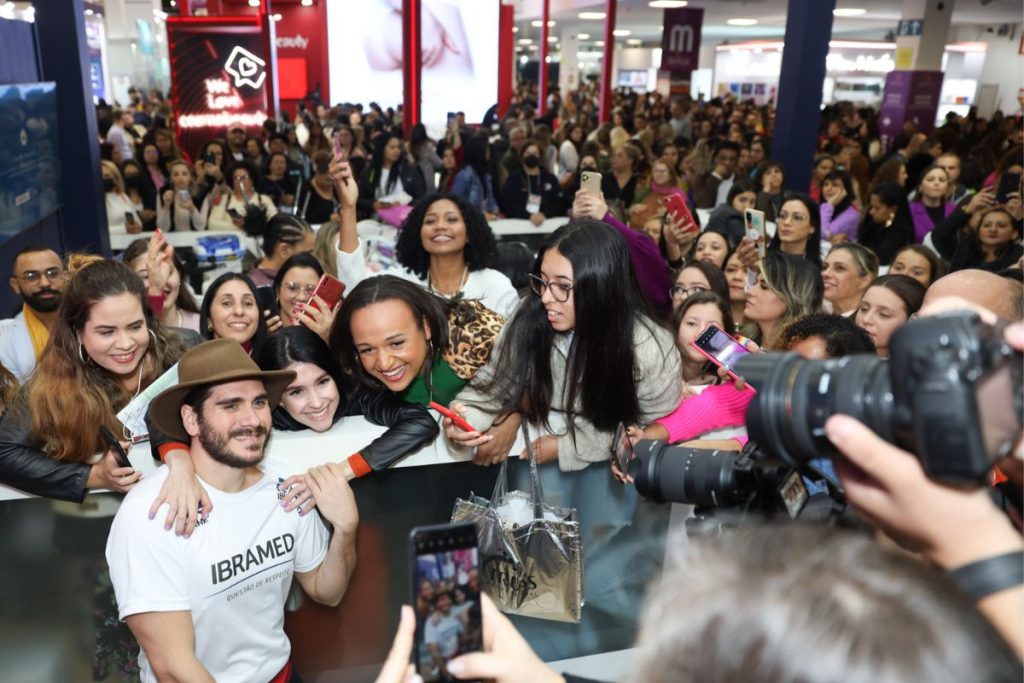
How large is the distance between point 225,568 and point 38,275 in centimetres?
222

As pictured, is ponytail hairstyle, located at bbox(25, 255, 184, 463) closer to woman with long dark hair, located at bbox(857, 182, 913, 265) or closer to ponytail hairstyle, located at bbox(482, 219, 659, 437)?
ponytail hairstyle, located at bbox(482, 219, 659, 437)

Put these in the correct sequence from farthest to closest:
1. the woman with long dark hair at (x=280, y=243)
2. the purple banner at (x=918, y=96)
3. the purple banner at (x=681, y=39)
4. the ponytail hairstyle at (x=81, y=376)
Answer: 1. the purple banner at (x=681, y=39)
2. the purple banner at (x=918, y=96)
3. the woman with long dark hair at (x=280, y=243)
4. the ponytail hairstyle at (x=81, y=376)

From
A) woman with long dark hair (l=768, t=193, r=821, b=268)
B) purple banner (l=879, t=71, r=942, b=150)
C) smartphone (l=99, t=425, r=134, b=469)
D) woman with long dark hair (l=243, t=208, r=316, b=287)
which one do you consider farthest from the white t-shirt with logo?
purple banner (l=879, t=71, r=942, b=150)

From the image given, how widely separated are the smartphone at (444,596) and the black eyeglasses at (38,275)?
3.00m

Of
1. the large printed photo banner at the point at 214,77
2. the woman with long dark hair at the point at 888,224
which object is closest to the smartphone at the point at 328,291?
the woman with long dark hair at the point at 888,224

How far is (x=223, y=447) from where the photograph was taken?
2.07 meters

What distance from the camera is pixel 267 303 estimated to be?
13.2 ft

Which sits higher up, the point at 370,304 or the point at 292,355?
the point at 370,304

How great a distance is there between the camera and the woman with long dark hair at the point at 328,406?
2.38 m

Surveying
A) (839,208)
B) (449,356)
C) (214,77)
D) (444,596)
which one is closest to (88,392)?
(449,356)

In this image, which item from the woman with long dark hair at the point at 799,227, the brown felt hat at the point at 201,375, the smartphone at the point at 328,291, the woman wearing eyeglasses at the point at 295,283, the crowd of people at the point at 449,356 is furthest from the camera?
the woman with long dark hair at the point at 799,227

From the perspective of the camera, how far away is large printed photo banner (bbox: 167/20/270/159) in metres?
11.4

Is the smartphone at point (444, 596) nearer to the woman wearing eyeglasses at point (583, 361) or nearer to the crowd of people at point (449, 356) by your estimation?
the crowd of people at point (449, 356)

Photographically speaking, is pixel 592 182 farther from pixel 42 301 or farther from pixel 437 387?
pixel 42 301
